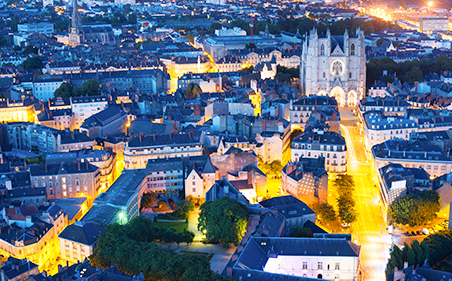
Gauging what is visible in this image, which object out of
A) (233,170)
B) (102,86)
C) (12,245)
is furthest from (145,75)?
(12,245)

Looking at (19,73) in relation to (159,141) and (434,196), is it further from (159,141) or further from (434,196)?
(434,196)

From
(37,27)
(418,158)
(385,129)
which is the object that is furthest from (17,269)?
(37,27)

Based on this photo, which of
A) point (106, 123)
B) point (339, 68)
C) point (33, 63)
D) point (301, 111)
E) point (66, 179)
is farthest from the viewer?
point (33, 63)

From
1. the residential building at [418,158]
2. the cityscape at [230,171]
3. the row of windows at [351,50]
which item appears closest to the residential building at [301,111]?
the cityscape at [230,171]

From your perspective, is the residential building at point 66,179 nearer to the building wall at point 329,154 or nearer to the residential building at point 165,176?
the residential building at point 165,176

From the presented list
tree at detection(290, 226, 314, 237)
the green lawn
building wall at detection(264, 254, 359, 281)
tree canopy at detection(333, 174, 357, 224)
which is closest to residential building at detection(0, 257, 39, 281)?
the green lawn

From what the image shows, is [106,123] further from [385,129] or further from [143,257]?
[143,257]
